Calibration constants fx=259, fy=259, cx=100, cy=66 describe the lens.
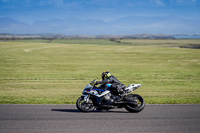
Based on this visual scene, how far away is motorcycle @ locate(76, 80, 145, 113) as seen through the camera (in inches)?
370

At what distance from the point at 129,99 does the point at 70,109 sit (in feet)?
7.62

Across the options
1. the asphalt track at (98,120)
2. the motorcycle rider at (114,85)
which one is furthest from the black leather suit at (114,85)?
the asphalt track at (98,120)

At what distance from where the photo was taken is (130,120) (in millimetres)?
8227

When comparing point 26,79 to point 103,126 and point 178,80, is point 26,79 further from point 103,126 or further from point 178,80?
point 103,126

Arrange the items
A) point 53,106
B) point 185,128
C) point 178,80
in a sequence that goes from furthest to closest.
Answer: point 178,80 < point 53,106 < point 185,128

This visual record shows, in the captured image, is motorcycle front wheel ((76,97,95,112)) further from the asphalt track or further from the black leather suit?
the black leather suit

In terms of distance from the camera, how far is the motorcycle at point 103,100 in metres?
9.40

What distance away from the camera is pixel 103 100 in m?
9.51

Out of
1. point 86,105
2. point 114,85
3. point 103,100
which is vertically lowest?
point 86,105

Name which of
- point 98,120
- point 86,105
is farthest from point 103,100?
point 98,120

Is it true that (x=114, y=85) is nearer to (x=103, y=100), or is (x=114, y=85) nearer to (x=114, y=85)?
(x=114, y=85)

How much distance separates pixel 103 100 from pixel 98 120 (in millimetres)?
1361

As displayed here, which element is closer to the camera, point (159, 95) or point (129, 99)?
point (129, 99)

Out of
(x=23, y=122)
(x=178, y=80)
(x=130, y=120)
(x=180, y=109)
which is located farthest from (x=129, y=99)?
(x=178, y=80)
